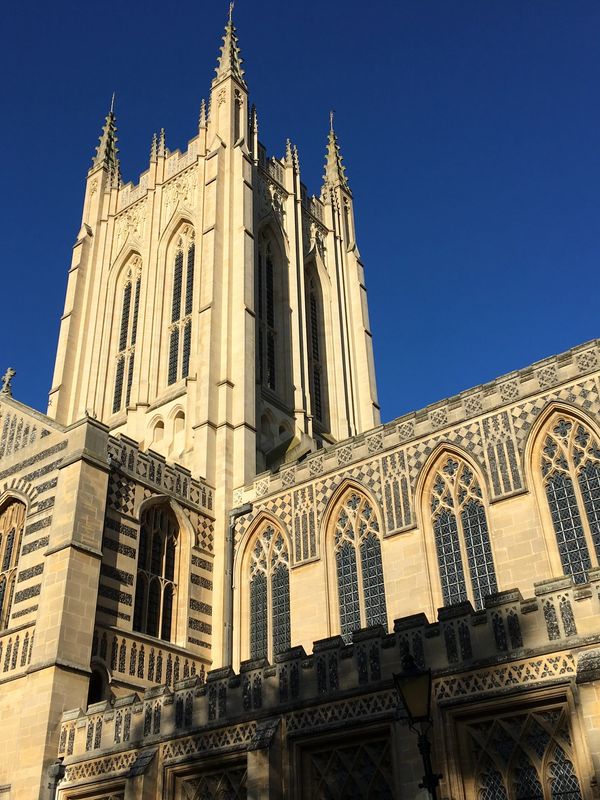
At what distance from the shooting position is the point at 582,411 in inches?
779

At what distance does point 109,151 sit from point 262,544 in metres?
28.2

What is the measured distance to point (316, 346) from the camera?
3931 cm

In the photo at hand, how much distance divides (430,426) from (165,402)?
534 inches

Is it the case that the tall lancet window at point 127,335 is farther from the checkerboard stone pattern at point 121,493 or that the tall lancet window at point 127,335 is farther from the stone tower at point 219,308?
the checkerboard stone pattern at point 121,493

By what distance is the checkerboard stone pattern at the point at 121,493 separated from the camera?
75.7 ft

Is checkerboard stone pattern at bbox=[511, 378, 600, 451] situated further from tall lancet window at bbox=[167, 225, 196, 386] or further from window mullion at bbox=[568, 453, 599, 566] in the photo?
tall lancet window at bbox=[167, 225, 196, 386]

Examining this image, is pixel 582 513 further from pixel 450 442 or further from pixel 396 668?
pixel 396 668

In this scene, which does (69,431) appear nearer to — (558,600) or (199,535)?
(199,535)

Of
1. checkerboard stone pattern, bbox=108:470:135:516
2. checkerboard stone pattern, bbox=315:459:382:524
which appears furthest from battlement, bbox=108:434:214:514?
checkerboard stone pattern, bbox=315:459:382:524

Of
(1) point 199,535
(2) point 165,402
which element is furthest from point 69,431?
(2) point 165,402

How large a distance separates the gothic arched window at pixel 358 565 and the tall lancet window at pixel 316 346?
44.1 ft

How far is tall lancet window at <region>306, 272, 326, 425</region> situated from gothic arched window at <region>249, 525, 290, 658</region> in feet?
39.6

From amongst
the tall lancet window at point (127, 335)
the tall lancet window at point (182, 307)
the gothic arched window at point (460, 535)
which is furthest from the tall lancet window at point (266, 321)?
the gothic arched window at point (460, 535)

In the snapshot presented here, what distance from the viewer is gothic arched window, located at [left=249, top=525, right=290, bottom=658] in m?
23.8
